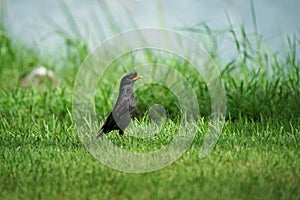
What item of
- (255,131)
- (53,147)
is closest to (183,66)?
(255,131)

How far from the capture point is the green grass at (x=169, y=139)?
11.0ft

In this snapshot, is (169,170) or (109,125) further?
(109,125)

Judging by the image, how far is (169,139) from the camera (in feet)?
14.4

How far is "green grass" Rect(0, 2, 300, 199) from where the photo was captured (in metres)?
3.35

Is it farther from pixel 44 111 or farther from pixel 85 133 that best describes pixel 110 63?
pixel 85 133

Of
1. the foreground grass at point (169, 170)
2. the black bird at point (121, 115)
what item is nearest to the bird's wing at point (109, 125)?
the black bird at point (121, 115)

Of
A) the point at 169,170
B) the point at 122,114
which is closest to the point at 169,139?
the point at 122,114

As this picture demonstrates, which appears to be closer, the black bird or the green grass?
the green grass

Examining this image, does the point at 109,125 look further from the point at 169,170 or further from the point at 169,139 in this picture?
the point at 169,170

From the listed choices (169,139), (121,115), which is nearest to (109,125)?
(121,115)

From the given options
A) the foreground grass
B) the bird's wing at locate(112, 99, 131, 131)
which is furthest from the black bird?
the foreground grass

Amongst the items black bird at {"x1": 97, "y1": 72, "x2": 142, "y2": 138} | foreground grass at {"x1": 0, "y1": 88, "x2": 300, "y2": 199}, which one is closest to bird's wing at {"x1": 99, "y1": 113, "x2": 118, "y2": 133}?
black bird at {"x1": 97, "y1": 72, "x2": 142, "y2": 138}

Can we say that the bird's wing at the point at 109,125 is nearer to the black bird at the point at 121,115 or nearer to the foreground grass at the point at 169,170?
the black bird at the point at 121,115

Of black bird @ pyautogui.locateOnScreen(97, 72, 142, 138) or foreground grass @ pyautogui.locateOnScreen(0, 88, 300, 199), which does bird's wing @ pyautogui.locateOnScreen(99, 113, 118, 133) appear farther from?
foreground grass @ pyautogui.locateOnScreen(0, 88, 300, 199)
